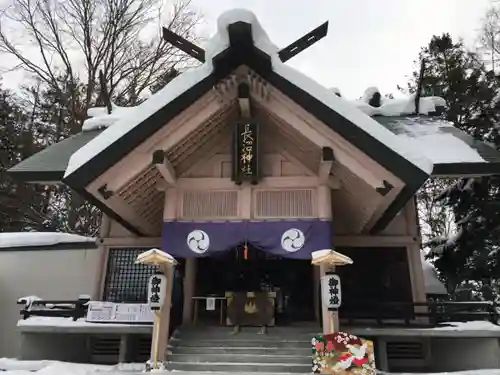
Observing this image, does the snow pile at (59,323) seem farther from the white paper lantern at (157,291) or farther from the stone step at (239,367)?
the stone step at (239,367)

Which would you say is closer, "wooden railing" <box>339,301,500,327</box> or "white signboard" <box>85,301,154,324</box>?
"wooden railing" <box>339,301,500,327</box>

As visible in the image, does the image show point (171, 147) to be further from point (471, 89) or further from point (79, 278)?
point (471, 89)

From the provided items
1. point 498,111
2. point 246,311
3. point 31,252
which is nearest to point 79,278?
point 31,252

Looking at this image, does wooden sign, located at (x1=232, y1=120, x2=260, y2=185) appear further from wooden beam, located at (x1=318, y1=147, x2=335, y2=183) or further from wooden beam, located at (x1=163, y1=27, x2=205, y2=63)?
wooden beam, located at (x1=163, y1=27, x2=205, y2=63)

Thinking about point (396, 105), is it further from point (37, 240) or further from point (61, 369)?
point (37, 240)

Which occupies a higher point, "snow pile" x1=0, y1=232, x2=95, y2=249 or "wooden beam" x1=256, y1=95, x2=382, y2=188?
"wooden beam" x1=256, y1=95, x2=382, y2=188

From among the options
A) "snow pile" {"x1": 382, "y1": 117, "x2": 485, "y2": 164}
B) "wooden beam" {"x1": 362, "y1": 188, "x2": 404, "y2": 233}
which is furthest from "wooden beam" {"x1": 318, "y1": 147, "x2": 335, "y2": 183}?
"snow pile" {"x1": 382, "y1": 117, "x2": 485, "y2": 164}

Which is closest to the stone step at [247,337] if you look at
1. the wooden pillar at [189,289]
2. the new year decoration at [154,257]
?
the wooden pillar at [189,289]

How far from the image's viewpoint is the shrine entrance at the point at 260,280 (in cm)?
962

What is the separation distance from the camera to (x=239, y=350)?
723cm

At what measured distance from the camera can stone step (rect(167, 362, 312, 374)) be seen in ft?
21.9

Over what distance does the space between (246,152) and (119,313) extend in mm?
3793

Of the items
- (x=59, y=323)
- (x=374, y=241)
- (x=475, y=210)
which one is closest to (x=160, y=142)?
(x=59, y=323)

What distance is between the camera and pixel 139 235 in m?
10.2
